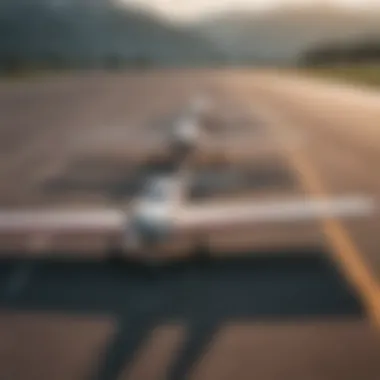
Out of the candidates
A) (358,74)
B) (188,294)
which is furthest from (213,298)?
(358,74)

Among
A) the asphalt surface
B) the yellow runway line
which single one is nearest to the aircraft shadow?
the asphalt surface

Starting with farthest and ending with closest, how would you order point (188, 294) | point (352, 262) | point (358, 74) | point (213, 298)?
point (358, 74) < point (352, 262) < point (188, 294) < point (213, 298)

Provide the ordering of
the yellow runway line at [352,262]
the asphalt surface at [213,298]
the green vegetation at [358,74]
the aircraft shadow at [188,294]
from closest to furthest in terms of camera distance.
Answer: the asphalt surface at [213,298] < the aircraft shadow at [188,294] < the yellow runway line at [352,262] < the green vegetation at [358,74]

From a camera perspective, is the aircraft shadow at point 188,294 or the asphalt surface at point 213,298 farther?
the aircraft shadow at point 188,294

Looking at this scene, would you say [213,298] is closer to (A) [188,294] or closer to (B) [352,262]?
(A) [188,294]

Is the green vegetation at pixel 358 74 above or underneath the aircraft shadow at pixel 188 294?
underneath

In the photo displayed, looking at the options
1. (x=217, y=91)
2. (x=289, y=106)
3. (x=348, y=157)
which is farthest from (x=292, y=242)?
(x=217, y=91)

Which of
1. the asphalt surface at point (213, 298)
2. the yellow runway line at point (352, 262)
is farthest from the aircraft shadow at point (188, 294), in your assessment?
the yellow runway line at point (352, 262)

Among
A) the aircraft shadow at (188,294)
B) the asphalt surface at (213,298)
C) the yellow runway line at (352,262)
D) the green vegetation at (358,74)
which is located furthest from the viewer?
the green vegetation at (358,74)

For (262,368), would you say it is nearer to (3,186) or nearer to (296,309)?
(296,309)

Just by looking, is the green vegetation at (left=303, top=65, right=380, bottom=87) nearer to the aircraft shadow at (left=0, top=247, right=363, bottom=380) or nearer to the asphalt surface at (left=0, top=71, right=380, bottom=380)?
the asphalt surface at (left=0, top=71, right=380, bottom=380)

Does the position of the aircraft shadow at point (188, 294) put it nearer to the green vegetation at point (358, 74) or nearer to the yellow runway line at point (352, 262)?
the yellow runway line at point (352, 262)
